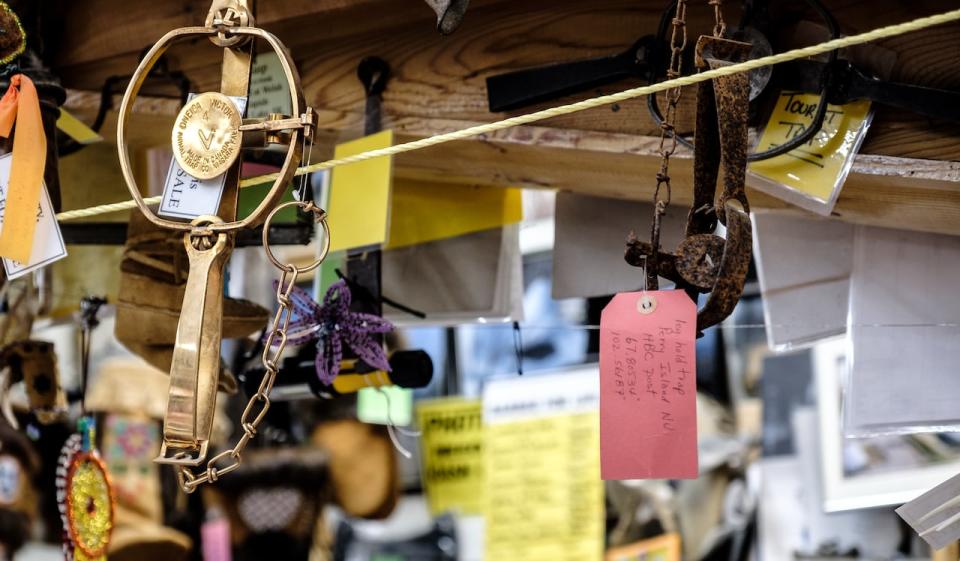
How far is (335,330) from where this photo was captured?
1.74 meters

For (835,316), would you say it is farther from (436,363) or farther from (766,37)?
A: (436,363)

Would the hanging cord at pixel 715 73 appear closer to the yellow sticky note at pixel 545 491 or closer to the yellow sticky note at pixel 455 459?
the yellow sticky note at pixel 545 491

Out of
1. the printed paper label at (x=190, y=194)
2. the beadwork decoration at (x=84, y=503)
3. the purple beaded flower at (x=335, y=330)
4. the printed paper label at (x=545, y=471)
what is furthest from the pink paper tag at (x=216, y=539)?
the printed paper label at (x=190, y=194)

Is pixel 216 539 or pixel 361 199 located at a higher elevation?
pixel 361 199

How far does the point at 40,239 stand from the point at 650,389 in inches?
32.9

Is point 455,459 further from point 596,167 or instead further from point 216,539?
point 596,167

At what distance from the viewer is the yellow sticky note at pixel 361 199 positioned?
166cm

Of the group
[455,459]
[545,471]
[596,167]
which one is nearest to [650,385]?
[596,167]

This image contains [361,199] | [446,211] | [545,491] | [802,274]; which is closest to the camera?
[361,199]

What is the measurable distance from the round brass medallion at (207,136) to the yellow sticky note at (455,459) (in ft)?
6.83

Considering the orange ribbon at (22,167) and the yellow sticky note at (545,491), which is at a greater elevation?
the orange ribbon at (22,167)

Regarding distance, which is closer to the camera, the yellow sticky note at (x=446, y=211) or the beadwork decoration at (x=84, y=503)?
the beadwork decoration at (x=84, y=503)

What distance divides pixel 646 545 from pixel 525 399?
507mm

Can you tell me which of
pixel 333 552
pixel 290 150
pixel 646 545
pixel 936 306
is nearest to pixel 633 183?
pixel 936 306
